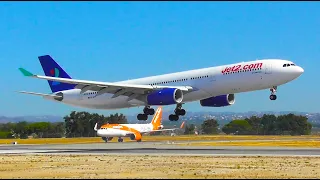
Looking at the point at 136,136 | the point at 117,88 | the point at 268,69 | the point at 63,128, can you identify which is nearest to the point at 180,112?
the point at 117,88

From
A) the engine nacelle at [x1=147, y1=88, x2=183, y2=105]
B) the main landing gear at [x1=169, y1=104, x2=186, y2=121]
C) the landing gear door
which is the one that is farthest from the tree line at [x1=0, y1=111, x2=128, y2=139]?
the landing gear door

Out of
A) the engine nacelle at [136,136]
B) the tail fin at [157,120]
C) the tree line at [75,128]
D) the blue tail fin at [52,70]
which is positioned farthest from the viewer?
the tree line at [75,128]

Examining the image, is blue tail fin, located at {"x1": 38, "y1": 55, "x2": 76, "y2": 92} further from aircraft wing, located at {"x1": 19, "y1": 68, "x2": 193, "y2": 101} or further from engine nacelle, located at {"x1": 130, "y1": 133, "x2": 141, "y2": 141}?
engine nacelle, located at {"x1": 130, "y1": 133, "x2": 141, "y2": 141}

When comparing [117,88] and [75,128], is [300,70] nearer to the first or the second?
[117,88]

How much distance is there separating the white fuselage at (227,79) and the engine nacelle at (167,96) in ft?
3.55

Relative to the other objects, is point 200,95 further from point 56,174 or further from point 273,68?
point 56,174

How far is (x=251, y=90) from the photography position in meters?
59.2

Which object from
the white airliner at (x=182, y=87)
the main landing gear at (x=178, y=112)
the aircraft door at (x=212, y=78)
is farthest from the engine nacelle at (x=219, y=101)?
the aircraft door at (x=212, y=78)

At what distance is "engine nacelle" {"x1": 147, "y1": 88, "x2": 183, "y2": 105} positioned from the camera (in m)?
61.2

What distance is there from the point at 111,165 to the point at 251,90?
26.7 m

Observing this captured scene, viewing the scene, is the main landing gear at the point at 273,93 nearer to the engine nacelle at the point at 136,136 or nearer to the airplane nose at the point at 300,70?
the airplane nose at the point at 300,70

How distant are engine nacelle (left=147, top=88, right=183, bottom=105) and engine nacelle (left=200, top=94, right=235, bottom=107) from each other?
6563 mm

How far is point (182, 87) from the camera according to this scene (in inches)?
2456

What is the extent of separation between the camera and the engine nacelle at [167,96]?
201 ft
